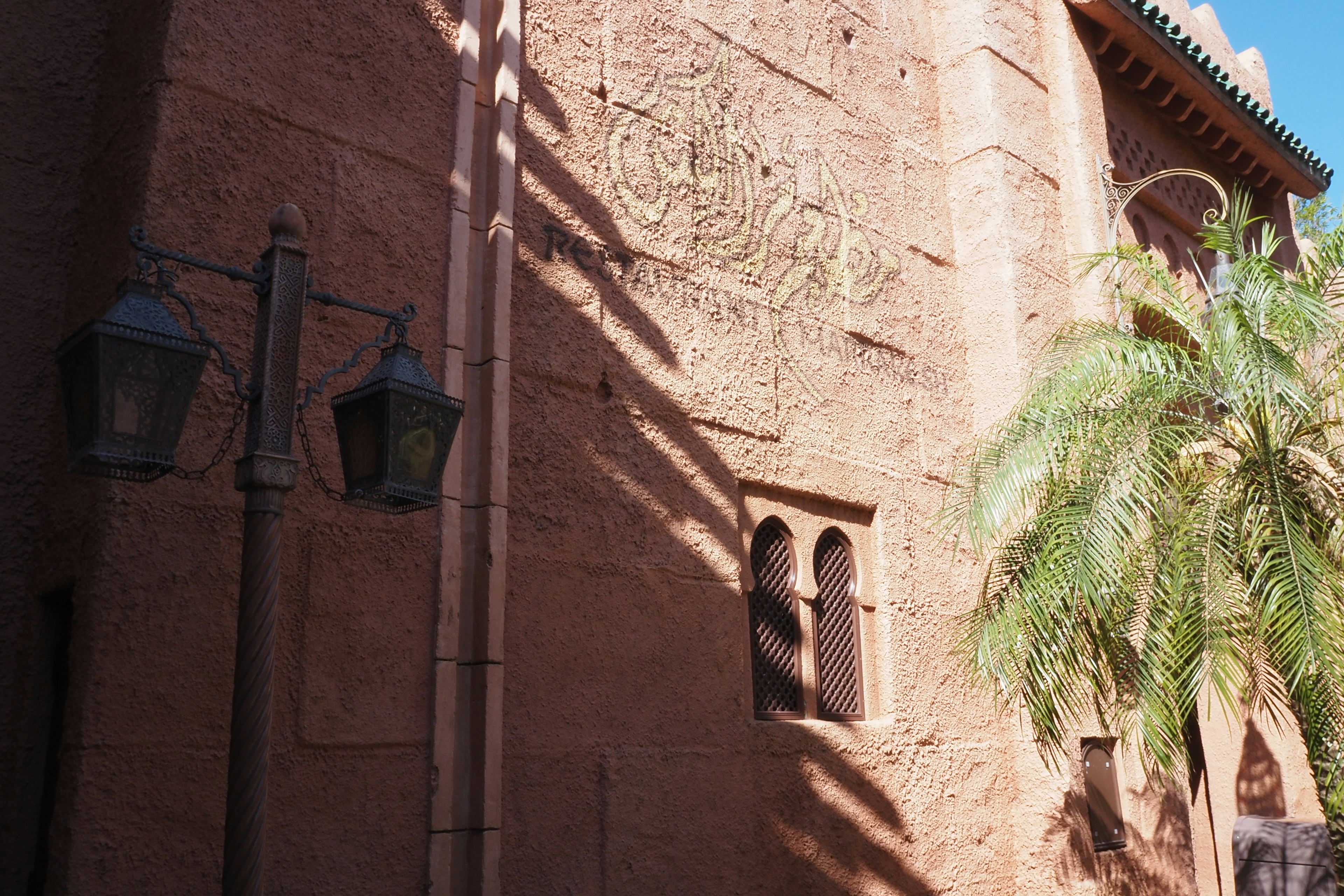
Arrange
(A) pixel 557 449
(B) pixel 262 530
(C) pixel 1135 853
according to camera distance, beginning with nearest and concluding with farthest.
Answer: (B) pixel 262 530, (A) pixel 557 449, (C) pixel 1135 853

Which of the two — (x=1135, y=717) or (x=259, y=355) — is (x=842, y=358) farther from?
(x=259, y=355)

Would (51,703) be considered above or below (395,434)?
below

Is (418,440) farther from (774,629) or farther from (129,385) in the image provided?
(774,629)

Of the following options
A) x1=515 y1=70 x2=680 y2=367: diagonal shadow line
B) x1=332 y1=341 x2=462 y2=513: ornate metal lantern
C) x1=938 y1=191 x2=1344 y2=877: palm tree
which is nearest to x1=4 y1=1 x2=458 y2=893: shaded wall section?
x1=515 y1=70 x2=680 y2=367: diagonal shadow line

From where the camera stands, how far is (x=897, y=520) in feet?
20.8

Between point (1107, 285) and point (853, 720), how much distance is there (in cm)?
384

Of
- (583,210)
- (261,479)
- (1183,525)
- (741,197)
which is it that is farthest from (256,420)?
(1183,525)

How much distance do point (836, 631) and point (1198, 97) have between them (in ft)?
20.6

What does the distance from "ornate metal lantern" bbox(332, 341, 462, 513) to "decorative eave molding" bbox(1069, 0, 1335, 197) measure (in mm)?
7318

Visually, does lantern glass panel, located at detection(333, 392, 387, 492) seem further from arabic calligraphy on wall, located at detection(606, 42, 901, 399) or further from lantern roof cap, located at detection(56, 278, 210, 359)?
arabic calligraphy on wall, located at detection(606, 42, 901, 399)

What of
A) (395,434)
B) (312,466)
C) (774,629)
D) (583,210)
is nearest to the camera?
(395,434)

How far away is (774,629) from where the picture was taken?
18.5 ft

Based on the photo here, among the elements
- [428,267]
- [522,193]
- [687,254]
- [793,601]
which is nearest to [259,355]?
[428,267]

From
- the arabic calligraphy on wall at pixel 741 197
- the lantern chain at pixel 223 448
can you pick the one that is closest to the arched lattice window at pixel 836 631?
the arabic calligraphy on wall at pixel 741 197
